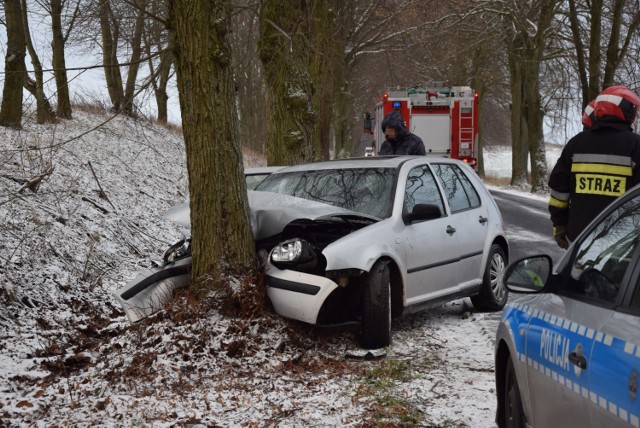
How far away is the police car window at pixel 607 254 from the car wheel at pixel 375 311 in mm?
3232

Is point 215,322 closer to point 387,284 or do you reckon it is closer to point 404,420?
point 387,284

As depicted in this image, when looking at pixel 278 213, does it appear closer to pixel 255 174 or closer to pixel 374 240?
pixel 374 240

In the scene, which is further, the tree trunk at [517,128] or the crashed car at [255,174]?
the tree trunk at [517,128]

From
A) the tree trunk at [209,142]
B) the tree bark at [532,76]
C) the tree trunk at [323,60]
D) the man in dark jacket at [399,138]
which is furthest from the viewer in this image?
the tree bark at [532,76]

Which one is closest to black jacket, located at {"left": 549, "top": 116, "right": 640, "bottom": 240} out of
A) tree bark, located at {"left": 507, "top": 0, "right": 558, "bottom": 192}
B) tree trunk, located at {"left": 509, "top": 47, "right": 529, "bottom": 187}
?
tree bark, located at {"left": 507, "top": 0, "right": 558, "bottom": 192}

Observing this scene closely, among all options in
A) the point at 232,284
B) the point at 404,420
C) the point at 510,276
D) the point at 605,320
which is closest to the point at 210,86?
the point at 232,284

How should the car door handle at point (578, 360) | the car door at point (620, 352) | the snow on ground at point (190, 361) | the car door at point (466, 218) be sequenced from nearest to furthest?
1. the car door at point (620, 352)
2. the car door handle at point (578, 360)
3. the snow on ground at point (190, 361)
4. the car door at point (466, 218)

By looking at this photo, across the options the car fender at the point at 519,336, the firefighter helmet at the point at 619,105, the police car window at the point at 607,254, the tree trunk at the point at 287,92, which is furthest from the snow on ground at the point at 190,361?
the tree trunk at the point at 287,92

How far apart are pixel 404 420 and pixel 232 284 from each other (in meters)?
2.22

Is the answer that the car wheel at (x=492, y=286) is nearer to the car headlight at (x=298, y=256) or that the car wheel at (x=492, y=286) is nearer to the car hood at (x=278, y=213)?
the car hood at (x=278, y=213)

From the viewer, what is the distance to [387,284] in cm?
661

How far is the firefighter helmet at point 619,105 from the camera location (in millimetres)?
5305

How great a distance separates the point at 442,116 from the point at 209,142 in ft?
54.1

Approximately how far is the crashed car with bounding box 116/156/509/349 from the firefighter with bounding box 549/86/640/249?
1786mm
